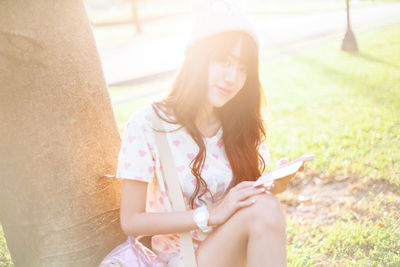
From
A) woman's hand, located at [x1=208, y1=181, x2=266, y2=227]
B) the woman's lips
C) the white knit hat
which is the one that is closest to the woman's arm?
woman's hand, located at [x1=208, y1=181, x2=266, y2=227]

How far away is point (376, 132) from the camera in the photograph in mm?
4617

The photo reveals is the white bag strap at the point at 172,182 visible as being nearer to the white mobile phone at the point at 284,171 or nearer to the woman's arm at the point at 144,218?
the woman's arm at the point at 144,218

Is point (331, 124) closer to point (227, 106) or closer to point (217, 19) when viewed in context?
point (227, 106)

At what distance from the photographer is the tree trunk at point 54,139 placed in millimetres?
1973

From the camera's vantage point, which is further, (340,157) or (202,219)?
(340,157)

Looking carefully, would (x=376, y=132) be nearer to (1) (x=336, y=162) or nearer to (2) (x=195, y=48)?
(1) (x=336, y=162)

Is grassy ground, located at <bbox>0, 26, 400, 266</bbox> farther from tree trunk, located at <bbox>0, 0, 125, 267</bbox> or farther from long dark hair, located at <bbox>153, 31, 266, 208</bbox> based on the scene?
tree trunk, located at <bbox>0, 0, 125, 267</bbox>

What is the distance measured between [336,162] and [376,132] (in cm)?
85

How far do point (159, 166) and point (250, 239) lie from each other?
58cm

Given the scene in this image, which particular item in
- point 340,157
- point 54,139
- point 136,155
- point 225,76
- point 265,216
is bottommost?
point 340,157

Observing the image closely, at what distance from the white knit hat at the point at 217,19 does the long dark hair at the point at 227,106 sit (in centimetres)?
4

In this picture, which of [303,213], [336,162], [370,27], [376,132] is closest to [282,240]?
[303,213]

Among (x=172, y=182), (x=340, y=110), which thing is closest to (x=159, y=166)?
(x=172, y=182)

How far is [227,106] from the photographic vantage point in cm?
251
